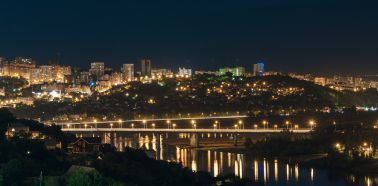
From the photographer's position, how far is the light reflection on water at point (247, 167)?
16.1m

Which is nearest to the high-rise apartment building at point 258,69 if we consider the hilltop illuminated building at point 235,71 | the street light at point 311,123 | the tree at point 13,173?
the hilltop illuminated building at point 235,71

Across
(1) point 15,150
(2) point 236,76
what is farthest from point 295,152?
(2) point 236,76

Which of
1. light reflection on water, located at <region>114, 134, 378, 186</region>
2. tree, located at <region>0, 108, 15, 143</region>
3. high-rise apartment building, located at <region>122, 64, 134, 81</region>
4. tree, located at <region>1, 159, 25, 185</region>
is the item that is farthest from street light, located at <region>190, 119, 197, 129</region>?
high-rise apartment building, located at <region>122, 64, 134, 81</region>

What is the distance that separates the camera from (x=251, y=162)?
1888 cm

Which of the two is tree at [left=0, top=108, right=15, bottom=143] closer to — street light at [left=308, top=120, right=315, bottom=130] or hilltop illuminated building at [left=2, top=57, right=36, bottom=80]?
street light at [left=308, top=120, right=315, bottom=130]

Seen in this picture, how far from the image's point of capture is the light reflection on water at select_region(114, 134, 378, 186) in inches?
632

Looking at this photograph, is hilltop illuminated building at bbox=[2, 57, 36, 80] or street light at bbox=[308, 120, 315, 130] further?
hilltop illuminated building at bbox=[2, 57, 36, 80]

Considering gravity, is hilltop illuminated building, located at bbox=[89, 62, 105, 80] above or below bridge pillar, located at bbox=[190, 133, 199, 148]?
above

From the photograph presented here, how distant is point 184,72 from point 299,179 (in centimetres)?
2626

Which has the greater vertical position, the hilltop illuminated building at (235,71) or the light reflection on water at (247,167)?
the hilltop illuminated building at (235,71)

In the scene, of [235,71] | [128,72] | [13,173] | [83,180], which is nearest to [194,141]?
[13,173]

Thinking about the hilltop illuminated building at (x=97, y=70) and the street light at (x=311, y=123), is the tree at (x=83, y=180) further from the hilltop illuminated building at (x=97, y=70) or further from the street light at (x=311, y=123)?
the hilltop illuminated building at (x=97, y=70)

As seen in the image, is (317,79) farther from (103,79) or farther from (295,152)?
(295,152)

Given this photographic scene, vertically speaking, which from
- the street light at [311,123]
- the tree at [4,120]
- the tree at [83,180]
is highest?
the tree at [4,120]
